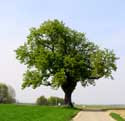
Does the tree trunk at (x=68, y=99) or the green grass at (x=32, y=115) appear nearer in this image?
the green grass at (x=32, y=115)

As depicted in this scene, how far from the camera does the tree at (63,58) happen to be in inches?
2785

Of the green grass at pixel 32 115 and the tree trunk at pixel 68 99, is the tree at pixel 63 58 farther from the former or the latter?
the green grass at pixel 32 115

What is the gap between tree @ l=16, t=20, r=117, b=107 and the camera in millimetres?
70750

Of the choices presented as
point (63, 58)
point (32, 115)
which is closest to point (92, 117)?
point (32, 115)

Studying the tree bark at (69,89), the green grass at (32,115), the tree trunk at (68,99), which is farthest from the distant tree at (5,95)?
the green grass at (32,115)

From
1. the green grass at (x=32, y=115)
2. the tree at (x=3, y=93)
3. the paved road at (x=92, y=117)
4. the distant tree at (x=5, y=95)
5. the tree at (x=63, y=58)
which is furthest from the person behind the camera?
the distant tree at (x=5, y=95)

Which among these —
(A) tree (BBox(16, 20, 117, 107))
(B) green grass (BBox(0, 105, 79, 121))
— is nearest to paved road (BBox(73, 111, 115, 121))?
(B) green grass (BBox(0, 105, 79, 121))

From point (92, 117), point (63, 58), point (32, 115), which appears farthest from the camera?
point (63, 58)

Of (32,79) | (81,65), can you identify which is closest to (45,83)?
(32,79)

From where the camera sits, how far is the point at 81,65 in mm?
70688

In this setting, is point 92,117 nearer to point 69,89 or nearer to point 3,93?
point 69,89

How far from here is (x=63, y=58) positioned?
2822 inches

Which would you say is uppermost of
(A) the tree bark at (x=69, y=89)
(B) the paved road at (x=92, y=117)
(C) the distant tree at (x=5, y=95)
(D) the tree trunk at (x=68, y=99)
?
(C) the distant tree at (x=5, y=95)

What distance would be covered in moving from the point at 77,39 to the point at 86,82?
7627 mm
